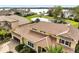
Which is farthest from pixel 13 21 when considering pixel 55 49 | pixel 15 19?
pixel 55 49

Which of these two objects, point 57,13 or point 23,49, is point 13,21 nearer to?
point 23,49

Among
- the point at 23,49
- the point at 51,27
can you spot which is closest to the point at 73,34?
the point at 51,27

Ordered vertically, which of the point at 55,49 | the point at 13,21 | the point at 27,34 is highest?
the point at 13,21

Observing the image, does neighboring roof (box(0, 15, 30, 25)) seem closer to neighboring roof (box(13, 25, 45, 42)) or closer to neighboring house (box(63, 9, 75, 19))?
neighboring roof (box(13, 25, 45, 42))

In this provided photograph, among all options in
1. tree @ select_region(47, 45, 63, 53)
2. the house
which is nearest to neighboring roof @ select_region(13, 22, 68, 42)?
the house

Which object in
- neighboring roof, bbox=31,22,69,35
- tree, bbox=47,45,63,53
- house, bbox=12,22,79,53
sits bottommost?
tree, bbox=47,45,63,53

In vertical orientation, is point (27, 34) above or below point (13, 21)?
below

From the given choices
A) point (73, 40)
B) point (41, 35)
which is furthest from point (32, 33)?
point (73, 40)
